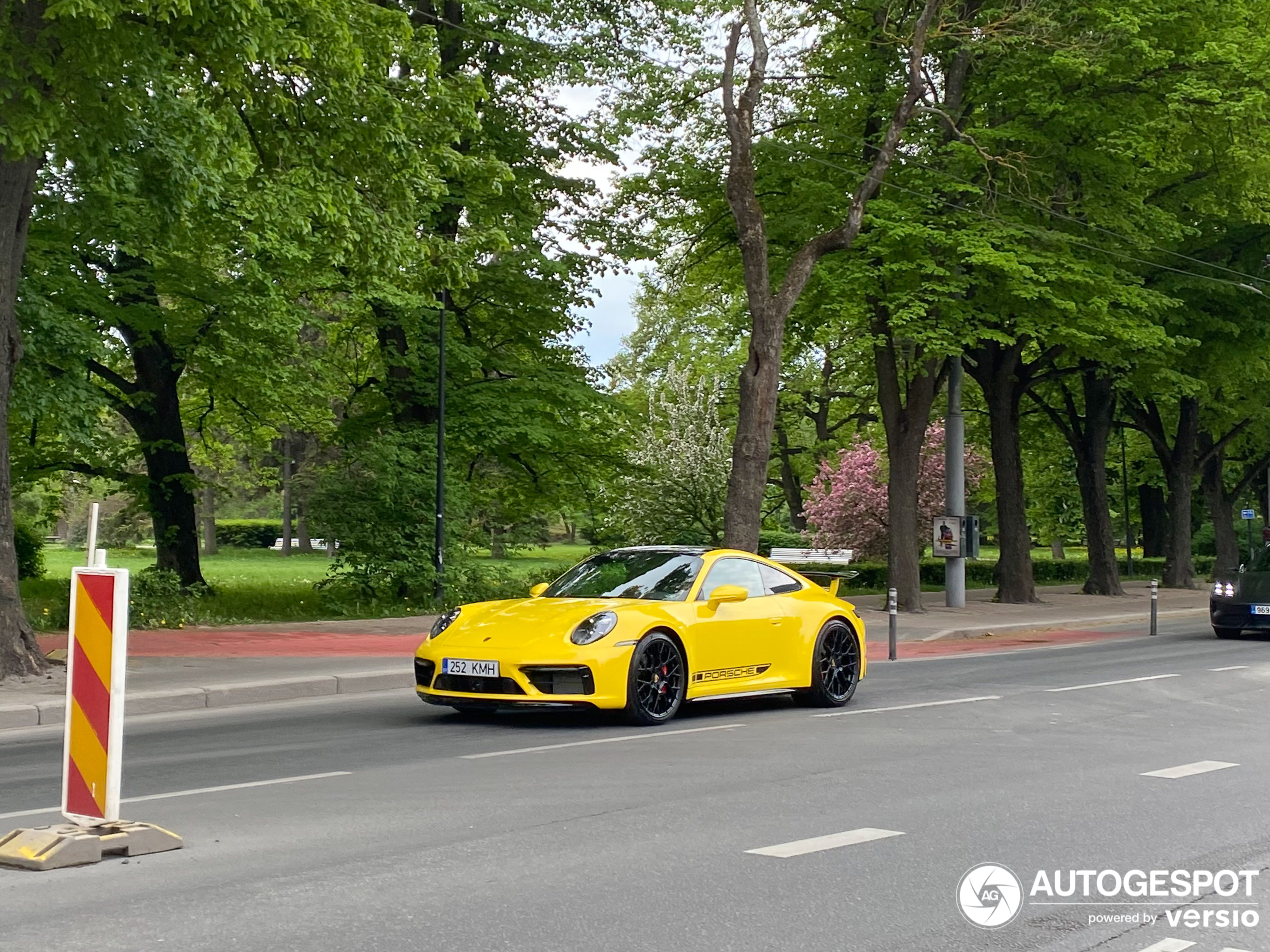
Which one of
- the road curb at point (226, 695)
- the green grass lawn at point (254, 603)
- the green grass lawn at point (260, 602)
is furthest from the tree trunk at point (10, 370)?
the green grass lawn at point (260, 602)

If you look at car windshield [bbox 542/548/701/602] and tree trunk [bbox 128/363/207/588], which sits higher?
tree trunk [bbox 128/363/207/588]

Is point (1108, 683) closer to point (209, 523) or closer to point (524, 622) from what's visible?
point (524, 622)

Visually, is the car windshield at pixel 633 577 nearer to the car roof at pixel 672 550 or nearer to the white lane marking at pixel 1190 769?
the car roof at pixel 672 550

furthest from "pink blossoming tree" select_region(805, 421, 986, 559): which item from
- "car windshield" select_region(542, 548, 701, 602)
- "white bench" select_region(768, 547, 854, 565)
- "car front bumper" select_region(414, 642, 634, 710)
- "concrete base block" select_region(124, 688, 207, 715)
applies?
"car front bumper" select_region(414, 642, 634, 710)

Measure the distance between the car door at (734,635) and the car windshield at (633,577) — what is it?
216mm

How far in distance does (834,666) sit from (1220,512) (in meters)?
38.9

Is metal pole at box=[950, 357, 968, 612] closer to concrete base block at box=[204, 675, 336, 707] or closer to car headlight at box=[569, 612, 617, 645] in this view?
concrete base block at box=[204, 675, 336, 707]

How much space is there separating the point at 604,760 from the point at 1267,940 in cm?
511

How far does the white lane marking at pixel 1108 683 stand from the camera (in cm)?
1536

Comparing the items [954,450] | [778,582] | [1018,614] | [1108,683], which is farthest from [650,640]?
[1018,614]

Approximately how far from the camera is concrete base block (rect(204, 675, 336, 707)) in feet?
46.0

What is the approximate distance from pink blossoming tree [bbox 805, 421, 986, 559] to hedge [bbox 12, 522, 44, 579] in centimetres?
2547

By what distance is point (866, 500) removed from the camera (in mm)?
48781

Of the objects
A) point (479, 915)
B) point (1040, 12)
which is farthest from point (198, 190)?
point (1040, 12)
